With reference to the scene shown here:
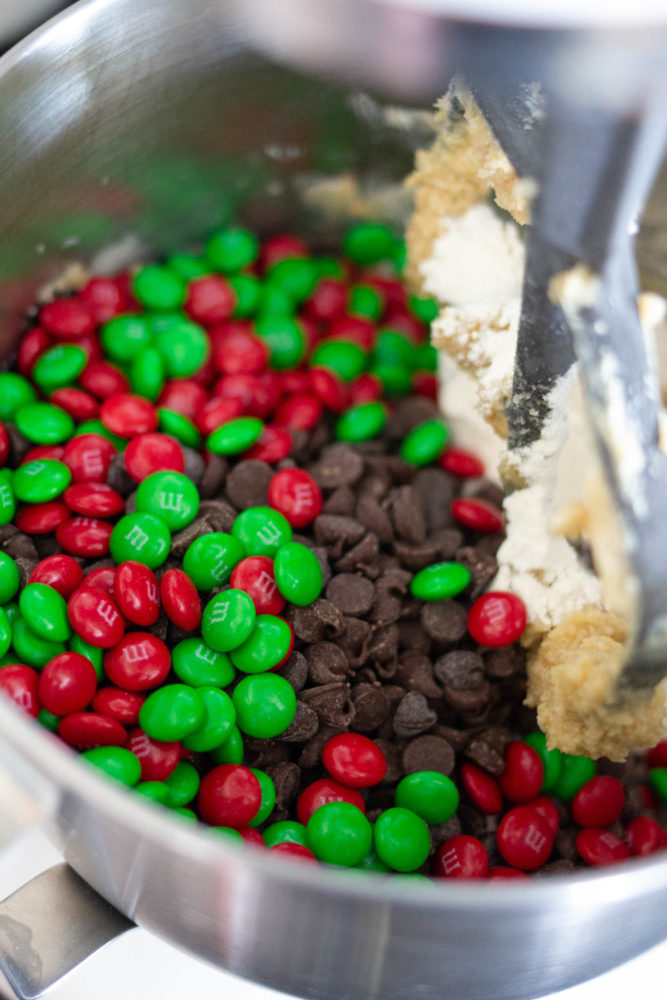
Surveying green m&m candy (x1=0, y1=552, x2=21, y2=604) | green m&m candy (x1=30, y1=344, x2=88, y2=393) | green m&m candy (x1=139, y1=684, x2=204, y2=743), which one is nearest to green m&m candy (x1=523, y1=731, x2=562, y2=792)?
green m&m candy (x1=139, y1=684, x2=204, y2=743)

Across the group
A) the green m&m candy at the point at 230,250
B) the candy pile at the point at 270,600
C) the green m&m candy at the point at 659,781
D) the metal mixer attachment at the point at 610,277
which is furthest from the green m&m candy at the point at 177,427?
the green m&m candy at the point at 659,781

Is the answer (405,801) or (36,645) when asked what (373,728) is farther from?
(36,645)

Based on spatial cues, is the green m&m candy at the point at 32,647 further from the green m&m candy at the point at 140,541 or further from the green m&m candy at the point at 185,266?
the green m&m candy at the point at 185,266

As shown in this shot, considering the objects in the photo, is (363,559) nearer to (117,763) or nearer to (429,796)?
(429,796)

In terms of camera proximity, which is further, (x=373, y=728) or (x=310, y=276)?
(x=310, y=276)

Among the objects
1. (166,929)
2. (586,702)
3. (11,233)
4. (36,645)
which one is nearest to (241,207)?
(11,233)

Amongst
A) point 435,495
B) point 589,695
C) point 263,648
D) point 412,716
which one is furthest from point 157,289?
point 589,695
